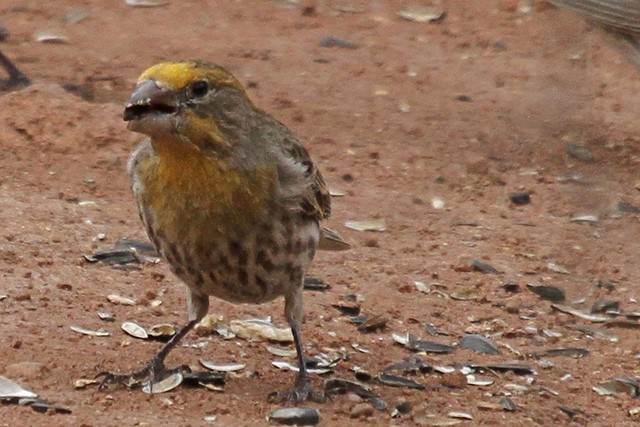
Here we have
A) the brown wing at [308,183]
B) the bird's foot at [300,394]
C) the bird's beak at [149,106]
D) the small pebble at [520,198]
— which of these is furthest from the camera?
the small pebble at [520,198]

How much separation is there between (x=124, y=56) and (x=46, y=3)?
1.71 metres

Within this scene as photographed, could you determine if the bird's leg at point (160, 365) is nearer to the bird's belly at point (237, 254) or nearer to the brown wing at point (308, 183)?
the bird's belly at point (237, 254)

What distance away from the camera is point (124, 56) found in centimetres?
1146

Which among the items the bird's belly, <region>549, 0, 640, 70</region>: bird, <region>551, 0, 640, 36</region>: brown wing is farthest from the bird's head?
<region>551, 0, 640, 36</region>: brown wing

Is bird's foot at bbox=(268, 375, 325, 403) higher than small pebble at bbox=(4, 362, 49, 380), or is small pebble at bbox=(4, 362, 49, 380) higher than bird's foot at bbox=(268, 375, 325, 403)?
small pebble at bbox=(4, 362, 49, 380)

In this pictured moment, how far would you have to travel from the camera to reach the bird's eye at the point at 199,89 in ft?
17.2

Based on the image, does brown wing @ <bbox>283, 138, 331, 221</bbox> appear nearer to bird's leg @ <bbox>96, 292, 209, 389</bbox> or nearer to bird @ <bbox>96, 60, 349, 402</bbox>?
bird @ <bbox>96, 60, 349, 402</bbox>

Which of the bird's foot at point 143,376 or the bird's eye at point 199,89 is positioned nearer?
the bird's eye at point 199,89

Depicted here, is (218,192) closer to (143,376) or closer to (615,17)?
(143,376)

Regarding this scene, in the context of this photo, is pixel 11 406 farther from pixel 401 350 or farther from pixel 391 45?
pixel 391 45

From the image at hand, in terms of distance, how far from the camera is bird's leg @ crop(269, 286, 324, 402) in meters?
5.73

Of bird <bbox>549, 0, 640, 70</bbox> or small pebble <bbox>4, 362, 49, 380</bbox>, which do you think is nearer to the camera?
bird <bbox>549, 0, 640, 70</bbox>

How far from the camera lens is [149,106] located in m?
5.05

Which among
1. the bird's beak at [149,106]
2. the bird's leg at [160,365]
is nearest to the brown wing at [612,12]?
the bird's beak at [149,106]
